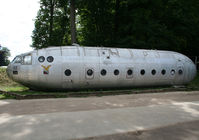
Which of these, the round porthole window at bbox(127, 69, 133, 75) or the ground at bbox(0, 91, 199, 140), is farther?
the round porthole window at bbox(127, 69, 133, 75)

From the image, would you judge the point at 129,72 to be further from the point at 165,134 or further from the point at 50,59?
the point at 165,134

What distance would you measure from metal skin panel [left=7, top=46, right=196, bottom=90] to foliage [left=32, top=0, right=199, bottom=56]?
6951mm

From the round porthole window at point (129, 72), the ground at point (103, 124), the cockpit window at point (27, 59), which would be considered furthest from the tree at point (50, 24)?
the ground at point (103, 124)

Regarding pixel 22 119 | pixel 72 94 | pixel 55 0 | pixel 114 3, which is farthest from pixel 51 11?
pixel 22 119

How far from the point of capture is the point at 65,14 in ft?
96.1

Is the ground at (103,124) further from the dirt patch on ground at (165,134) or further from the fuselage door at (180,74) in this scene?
the fuselage door at (180,74)

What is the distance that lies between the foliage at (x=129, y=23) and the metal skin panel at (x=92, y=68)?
274 inches

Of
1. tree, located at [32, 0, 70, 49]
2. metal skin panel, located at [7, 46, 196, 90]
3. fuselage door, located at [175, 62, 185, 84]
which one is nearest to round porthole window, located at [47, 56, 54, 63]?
metal skin panel, located at [7, 46, 196, 90]

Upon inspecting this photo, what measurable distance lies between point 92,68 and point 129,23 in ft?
45.2

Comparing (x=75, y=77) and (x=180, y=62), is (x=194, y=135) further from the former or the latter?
(x=180, y=62)

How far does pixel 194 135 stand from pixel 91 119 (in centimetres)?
325

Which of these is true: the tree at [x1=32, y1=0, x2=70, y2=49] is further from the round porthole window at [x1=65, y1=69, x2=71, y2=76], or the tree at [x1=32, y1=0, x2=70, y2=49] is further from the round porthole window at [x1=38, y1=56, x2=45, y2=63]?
the round porthole window at [x1=65, y1=69, x2=71, y2=76]

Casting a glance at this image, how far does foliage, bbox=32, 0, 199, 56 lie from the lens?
21.7 m

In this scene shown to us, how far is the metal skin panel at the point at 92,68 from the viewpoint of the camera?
11641 mm
